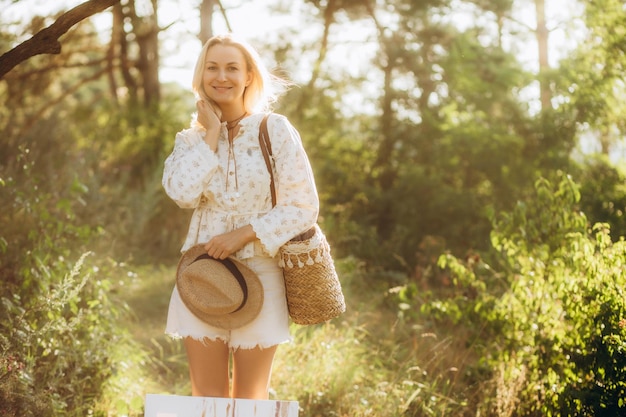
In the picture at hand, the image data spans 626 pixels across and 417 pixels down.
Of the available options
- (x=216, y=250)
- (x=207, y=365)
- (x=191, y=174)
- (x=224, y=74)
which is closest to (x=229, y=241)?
(x=216, y=250)

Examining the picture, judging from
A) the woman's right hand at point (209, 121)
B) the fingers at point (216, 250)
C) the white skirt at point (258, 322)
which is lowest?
the white skirt at point (258, 322)

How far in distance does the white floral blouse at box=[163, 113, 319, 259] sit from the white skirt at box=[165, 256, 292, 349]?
0.09 m

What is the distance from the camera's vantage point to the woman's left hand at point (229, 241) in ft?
7.95

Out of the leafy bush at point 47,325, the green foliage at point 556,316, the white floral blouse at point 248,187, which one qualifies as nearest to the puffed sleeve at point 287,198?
the white floral blouse at point 248,187

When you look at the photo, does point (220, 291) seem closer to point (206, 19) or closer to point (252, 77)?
point (252, 77)

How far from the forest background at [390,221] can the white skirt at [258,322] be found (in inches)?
33.7

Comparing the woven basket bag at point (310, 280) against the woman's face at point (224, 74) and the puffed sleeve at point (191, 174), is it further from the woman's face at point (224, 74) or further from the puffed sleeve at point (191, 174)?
the woman's face at point (224, 74)

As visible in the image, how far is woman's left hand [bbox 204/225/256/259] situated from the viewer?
242 cm

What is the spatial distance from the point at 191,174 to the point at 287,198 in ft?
1.23

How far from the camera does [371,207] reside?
356 inches

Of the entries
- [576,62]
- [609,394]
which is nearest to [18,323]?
[609,394]

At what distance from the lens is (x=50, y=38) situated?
9.80 feet

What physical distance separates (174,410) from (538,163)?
604 cm

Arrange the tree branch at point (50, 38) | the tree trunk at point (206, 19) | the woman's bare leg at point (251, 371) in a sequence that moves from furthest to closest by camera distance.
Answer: the tree trunk at point (206, 19)
the tree branch at point (50, 38)
the woman's bare leg at point (251, 371)
